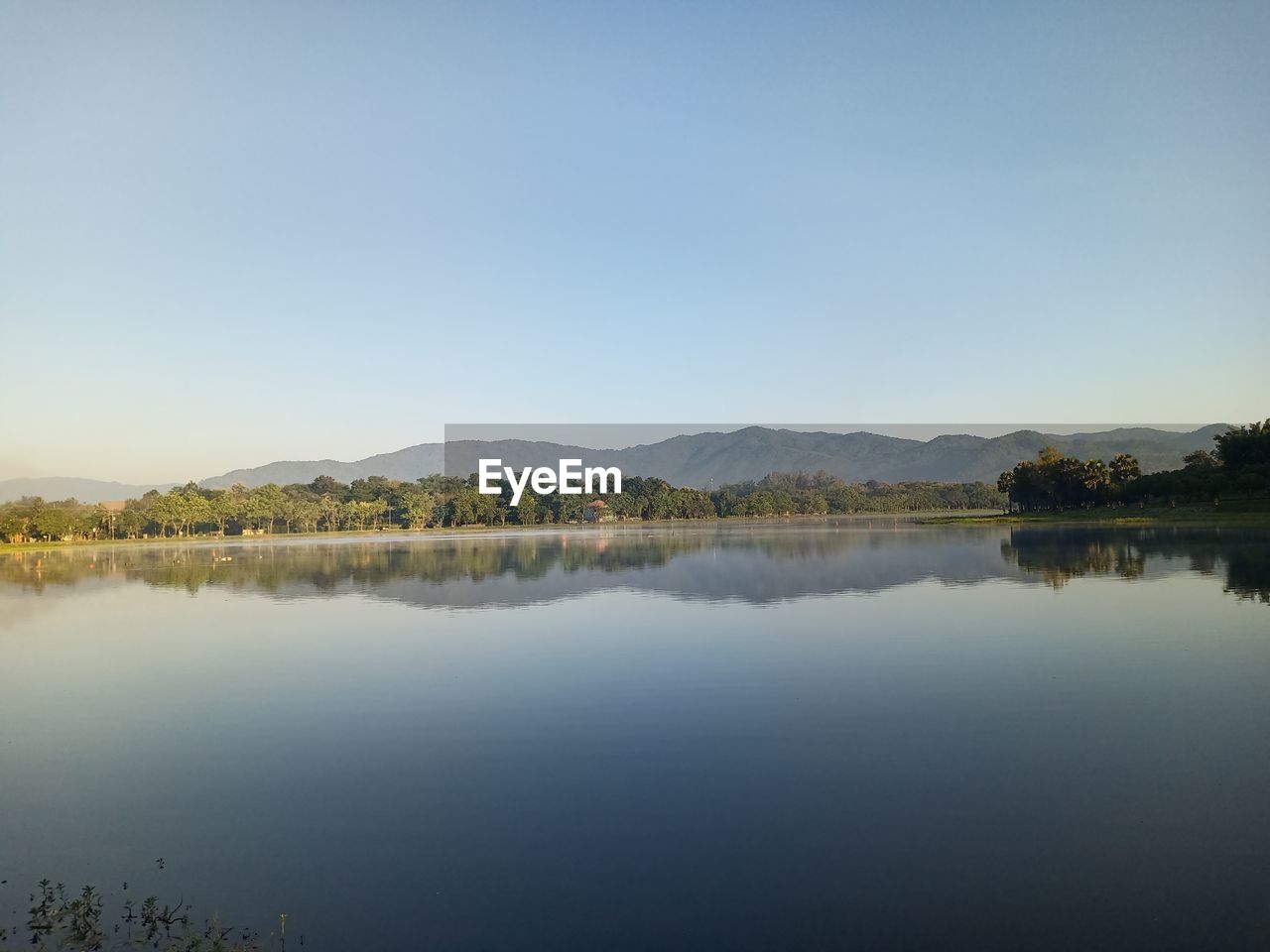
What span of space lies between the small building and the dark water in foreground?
494 ft

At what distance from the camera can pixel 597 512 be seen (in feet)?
585

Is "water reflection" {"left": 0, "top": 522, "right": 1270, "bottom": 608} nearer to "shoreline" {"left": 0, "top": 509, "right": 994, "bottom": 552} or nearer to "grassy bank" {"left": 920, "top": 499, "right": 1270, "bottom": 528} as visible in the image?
"grassy bank" {"left": 920, "top": 499, "right": 1270, "bottom": 528}

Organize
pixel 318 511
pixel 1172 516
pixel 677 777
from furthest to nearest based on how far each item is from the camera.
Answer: pixel 318 511
pixel 1172 516
pixel 677 777

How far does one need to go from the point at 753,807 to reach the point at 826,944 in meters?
2.64

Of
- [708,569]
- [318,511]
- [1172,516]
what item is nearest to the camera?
[708,569]

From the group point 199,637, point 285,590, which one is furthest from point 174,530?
point 199,637

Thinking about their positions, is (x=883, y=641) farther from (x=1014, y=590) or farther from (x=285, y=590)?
(x=285, y=590)

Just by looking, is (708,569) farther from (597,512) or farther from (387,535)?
(597,512)

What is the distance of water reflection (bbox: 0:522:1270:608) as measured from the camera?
30.8 metres

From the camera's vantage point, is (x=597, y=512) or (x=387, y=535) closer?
(x=387, y=535)

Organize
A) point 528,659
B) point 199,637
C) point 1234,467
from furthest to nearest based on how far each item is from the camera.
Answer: point 1234,467
point 199,637
point 528,659

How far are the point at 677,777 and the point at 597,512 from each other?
553 feet

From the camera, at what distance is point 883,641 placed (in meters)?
18.4

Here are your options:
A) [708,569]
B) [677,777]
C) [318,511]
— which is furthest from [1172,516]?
[318,511]
